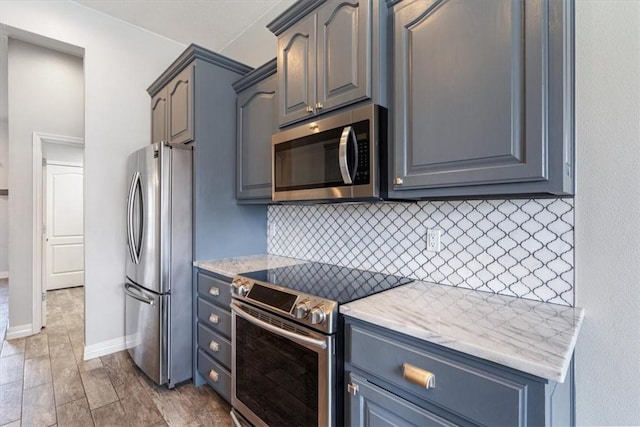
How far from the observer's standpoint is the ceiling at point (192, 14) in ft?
8.30

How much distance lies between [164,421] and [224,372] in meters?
0.42

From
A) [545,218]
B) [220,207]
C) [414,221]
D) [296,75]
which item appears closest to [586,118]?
[545,218]

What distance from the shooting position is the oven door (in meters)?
1.22

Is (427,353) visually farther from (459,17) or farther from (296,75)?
(296,75)

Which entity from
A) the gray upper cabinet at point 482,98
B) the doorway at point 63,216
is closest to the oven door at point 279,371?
the gray upper cabinet at point 482,98

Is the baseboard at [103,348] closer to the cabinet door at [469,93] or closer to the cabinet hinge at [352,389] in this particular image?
the cabinet hinge at [352,389]

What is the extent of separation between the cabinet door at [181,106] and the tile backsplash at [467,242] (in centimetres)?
117

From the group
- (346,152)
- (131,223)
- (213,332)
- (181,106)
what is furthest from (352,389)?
(181,106)

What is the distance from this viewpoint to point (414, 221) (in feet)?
5.41

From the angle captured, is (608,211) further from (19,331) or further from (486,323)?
(19,331)

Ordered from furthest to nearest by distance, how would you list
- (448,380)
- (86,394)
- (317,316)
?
1. (86,394)
2. (317,316)
3. (448,380)

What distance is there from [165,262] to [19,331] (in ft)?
7.64

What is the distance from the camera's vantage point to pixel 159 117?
2762 millimetres

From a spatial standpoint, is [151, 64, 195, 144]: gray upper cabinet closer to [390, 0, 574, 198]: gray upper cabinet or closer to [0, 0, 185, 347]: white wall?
[0, 0, 185, 347]: white wall
